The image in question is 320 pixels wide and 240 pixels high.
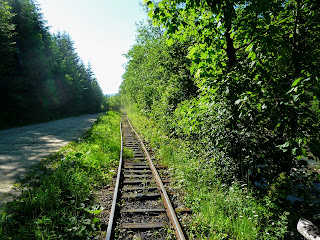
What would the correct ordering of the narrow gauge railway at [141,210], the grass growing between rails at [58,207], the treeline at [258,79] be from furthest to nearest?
the narrow gauge railway at [141,210], the grass growing between rails at [58,207], the treeline at [258,79]

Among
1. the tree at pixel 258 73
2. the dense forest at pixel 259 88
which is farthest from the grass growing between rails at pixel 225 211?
the tree at pixel 258 73

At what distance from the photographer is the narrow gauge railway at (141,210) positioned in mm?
3446

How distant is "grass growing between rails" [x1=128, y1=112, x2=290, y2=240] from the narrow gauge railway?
20.8 inches

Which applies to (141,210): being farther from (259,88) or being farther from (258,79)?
(258,79)

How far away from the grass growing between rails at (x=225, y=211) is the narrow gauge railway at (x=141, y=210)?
53 centimetres

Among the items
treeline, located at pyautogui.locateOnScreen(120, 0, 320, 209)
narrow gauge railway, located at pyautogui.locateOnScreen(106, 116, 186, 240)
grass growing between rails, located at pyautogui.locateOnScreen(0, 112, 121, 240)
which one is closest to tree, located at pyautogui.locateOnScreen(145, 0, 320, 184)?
treeline, located at pyautogui.locateOnScreen(120, 0, 320, 209)

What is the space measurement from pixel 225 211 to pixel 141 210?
6.01 feet

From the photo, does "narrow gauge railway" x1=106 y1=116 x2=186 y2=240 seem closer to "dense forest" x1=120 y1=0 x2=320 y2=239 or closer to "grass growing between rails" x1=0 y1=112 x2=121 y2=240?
"grass growing between rails" x1=0 y1=112 x2=121 y2=240

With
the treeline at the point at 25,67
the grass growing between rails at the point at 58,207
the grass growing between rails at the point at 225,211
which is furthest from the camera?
the treeline at the point at 25,67

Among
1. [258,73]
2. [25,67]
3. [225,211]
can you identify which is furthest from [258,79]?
[25,67]

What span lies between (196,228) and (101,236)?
1815mm

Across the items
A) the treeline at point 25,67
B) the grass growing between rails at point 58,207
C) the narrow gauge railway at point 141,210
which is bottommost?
the narrow gauge railway at point 141,210

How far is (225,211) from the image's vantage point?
392 centimetres

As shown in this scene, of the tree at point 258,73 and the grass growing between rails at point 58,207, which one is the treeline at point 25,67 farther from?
the tree at point 258,73
